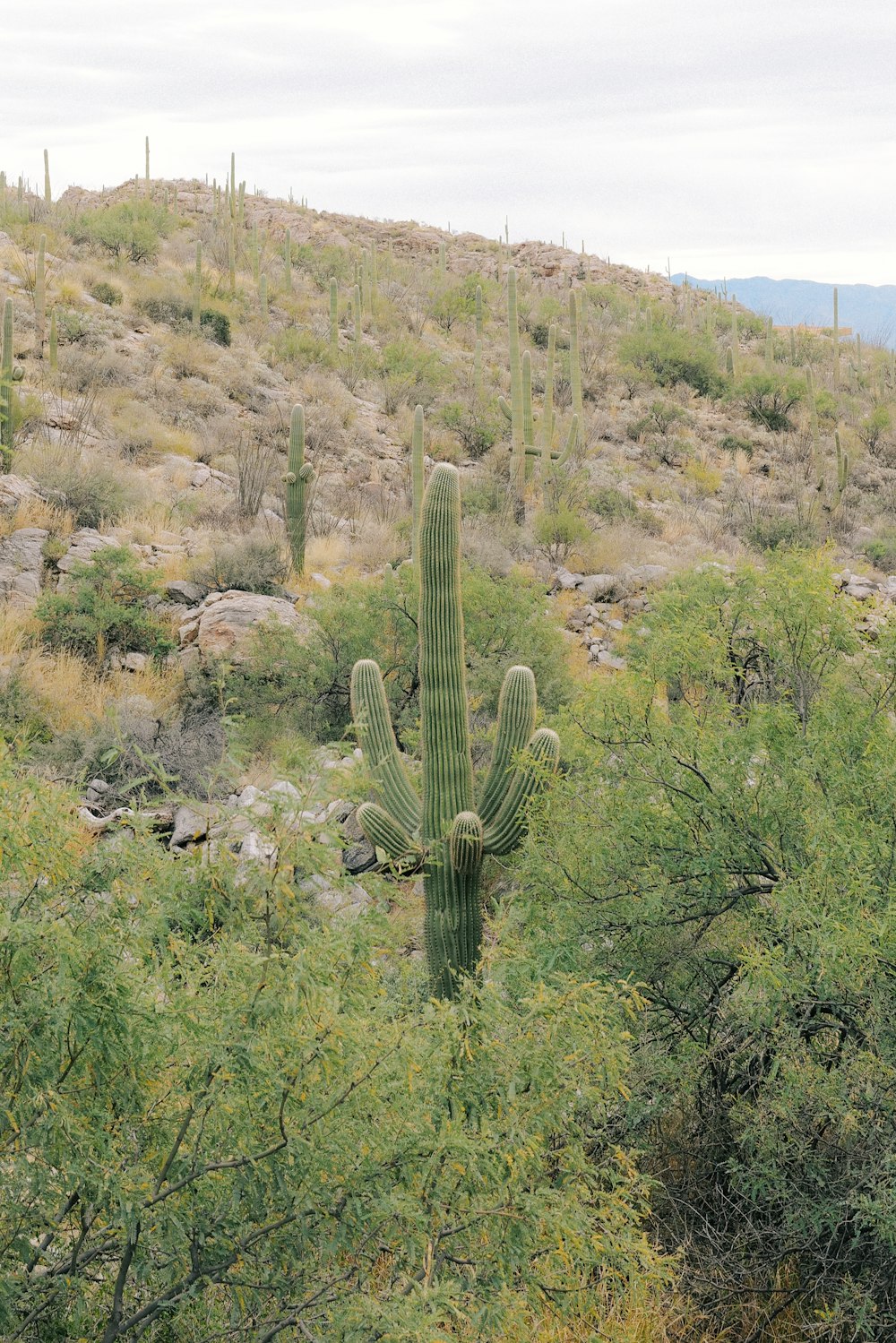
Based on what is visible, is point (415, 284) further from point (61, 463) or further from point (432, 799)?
point (432, 799)

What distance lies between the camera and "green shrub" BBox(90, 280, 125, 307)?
24578mm

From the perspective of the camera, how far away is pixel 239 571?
13969 millimetres

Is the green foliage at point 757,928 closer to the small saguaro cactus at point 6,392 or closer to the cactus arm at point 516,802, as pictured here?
the cactus arm at point 516,802

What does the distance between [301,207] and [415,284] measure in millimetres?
14125

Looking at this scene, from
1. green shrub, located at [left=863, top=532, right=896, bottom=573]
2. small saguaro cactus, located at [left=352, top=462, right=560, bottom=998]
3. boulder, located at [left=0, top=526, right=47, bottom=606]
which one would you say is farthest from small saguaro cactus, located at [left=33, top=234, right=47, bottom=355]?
small saguaro cactus, located at [left=352, top=462, right=560, bottom=998]

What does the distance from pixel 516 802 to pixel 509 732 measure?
66cm

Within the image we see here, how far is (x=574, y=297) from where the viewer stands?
2370 cm

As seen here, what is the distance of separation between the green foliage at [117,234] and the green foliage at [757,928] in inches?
975

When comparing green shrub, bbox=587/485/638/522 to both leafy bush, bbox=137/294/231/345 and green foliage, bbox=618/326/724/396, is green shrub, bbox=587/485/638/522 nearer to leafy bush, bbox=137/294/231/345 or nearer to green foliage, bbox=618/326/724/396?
A: leafy bush, bbox=137/294/231/345

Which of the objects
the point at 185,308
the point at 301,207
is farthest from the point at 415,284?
the point at 301,207

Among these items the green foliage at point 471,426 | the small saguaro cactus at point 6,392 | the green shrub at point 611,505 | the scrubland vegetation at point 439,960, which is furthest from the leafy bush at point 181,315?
the scrubland vegetation at point 439,960

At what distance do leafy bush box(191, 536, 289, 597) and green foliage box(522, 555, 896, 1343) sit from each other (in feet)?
25.7

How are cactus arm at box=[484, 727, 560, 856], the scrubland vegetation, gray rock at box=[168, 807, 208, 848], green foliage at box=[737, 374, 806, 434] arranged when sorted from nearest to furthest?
the scrubland vegetation
cactus arm at box=[484, 727, 560, 856]
gray rock at box=[168, 807, 208, 848]
green foliage at box=[737, 374, 806, 434]

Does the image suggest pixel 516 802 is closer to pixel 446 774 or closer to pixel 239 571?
pixel 446 774
